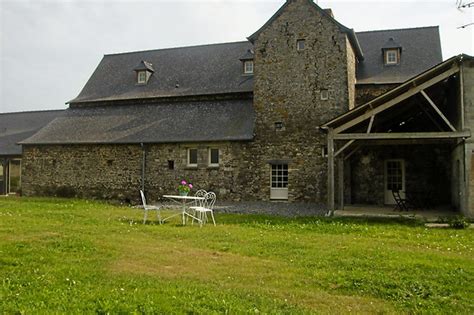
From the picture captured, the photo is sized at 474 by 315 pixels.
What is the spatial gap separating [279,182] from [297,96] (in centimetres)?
382

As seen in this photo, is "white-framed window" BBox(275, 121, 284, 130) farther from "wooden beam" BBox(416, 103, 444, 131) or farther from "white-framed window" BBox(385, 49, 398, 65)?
"white-framed window" BBox(385, 49, 398, 65)

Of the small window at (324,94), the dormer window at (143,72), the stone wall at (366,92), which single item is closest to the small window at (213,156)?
the small window at (324,94)

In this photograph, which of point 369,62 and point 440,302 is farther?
point 369,62

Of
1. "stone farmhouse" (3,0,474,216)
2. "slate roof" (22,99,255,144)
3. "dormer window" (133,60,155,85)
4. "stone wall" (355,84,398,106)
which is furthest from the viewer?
"dormer window" (133,60,155,85)

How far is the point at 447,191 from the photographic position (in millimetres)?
18938

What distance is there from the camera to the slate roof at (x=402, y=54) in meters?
21.0

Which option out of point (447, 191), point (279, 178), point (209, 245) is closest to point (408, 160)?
point (447, 191)

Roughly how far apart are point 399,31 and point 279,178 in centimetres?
1065

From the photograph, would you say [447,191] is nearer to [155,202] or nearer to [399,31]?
[399,31]

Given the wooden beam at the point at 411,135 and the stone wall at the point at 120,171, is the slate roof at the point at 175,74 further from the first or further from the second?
the wooden beam at the point at 411,135

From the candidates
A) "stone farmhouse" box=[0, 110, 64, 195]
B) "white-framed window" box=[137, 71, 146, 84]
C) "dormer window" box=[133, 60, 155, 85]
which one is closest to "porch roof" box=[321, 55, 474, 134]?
"dormer window" box=[133, 60, 155, 85]

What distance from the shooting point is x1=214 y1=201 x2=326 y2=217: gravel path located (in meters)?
15.8

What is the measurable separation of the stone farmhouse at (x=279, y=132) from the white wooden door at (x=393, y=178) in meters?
0.04

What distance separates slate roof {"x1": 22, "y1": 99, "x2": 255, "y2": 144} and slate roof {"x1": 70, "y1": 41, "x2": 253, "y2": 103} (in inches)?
27.7
